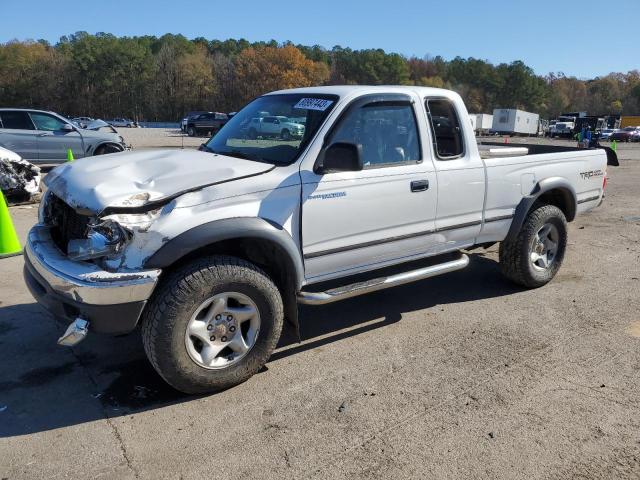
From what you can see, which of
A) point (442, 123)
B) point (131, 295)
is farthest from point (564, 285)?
point (131, 295)

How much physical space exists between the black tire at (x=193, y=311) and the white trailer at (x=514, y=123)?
213ft

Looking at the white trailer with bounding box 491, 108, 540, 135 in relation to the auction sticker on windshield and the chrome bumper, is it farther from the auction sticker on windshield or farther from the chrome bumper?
the chrome bumper

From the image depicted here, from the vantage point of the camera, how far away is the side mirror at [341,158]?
3557 millimetres

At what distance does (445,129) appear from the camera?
14.9 feet

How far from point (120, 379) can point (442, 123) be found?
3192 mm

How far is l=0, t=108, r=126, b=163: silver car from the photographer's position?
1259cm

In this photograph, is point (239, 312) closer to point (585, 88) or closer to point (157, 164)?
point (157, 164)

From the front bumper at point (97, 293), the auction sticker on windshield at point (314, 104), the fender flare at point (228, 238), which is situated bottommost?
the front bumper at point (97, 293)

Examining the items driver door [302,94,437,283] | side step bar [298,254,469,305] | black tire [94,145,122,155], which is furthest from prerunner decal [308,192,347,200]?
black tire [94,145,122,155]

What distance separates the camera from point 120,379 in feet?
11.7

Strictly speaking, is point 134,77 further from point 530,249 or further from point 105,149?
point 530,249

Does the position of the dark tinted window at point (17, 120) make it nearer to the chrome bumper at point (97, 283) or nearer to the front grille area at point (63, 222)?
the front grille area at point (63, 222)

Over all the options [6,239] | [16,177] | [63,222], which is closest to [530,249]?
[63,222]

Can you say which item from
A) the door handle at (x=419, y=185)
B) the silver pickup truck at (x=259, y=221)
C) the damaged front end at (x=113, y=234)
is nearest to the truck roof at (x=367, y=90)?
the silver pickup truck at (x=259, y=221)
